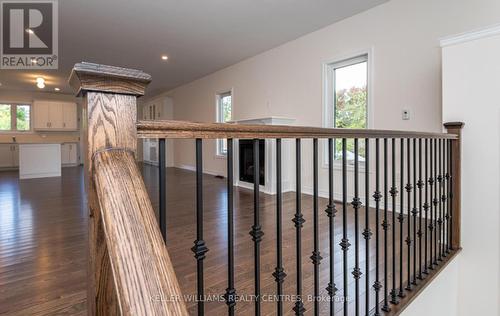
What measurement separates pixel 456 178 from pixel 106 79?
2651 mm

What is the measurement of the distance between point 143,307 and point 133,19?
4.18 metres

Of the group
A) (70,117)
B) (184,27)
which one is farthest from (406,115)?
(70,117)

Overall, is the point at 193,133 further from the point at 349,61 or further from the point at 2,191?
the point at 2,191

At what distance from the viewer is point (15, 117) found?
859 centimetres

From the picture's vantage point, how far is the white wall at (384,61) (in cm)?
289

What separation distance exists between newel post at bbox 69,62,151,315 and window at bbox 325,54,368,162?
353 cm

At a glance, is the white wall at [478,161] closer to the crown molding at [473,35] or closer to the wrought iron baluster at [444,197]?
the crown molding at [473,35]

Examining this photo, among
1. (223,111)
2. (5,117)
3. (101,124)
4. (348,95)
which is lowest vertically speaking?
(101,124)

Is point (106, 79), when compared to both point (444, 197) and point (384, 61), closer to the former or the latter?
point (444, 197)

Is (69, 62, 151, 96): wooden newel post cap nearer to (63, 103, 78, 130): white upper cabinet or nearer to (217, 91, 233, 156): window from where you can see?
(217, 91, 233, 156): window

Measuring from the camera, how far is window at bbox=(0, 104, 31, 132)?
8.41 meters

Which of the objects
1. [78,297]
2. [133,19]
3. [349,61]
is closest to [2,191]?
[133,19]

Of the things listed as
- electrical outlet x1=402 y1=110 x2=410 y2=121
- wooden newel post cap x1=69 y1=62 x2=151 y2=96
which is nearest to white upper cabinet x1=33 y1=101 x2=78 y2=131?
electrical outlet x1=402 y1=110 x2=410 y2=121

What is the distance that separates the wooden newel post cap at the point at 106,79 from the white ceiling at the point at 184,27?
3207mm
